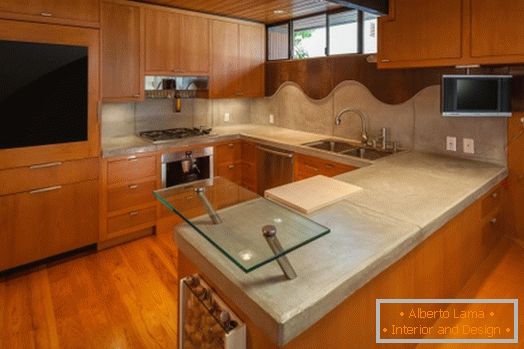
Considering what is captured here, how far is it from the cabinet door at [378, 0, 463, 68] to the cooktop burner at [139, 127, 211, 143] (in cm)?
212

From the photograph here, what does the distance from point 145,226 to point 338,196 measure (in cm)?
232

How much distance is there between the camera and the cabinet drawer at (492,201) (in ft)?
7.93

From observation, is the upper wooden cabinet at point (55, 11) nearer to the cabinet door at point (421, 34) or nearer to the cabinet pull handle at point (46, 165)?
the cabinet pull handle at point (46, 165)

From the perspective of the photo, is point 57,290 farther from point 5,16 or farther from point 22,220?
point 5,16

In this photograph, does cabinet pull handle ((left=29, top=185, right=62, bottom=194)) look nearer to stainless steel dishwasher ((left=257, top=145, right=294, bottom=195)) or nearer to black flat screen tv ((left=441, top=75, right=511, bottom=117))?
stainless steel dishwasher ((left=257, top=145, right=294, bottom=195))

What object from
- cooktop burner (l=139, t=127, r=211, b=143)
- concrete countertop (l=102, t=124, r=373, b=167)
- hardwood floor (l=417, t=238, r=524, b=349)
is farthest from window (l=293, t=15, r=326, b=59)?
hardwood floor (l=417, t=238, r=524, b=349)

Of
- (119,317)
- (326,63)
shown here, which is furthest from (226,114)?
(119,317)

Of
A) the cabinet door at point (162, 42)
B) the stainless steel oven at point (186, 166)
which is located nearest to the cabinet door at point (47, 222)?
the stainless steel oven at point (186, 166)

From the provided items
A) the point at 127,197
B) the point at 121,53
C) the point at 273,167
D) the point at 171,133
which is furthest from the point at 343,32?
the point at 127,197

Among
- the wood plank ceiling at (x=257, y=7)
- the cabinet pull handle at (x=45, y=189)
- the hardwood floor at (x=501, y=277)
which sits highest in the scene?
the wood plank ceiling at (x=257, y=7)

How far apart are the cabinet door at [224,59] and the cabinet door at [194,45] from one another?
0.36 ft

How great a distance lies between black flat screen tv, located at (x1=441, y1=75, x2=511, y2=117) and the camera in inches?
97.9

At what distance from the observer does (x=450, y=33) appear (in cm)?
248

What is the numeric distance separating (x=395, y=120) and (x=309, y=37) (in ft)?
5.22
